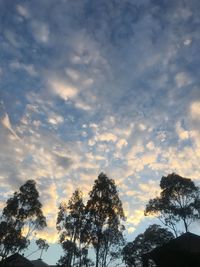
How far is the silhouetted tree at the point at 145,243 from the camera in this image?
1795 inches

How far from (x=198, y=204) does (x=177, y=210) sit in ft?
10.8

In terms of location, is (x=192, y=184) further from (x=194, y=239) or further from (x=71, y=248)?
(x=71, y=248)

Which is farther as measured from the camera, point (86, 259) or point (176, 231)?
point (86, 259)

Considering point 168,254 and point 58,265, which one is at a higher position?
point 58,265

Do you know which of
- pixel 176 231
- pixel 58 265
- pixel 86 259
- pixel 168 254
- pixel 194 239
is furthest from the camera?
pixel 58 265

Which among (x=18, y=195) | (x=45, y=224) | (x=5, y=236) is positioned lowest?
(x=5, y=236)

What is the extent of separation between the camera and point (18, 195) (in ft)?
132

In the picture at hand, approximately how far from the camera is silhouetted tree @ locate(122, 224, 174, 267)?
150 ft

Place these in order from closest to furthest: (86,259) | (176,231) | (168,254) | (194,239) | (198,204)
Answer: (168,254) → (194,239) → (198,204) → (176,231) → (86,259)

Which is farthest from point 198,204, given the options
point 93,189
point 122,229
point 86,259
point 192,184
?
point 86,259

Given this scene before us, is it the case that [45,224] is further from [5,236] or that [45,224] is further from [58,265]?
[58,265]

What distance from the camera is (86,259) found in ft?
153

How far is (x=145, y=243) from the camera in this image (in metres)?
48.8

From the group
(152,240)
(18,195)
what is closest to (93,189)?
(18,195)
